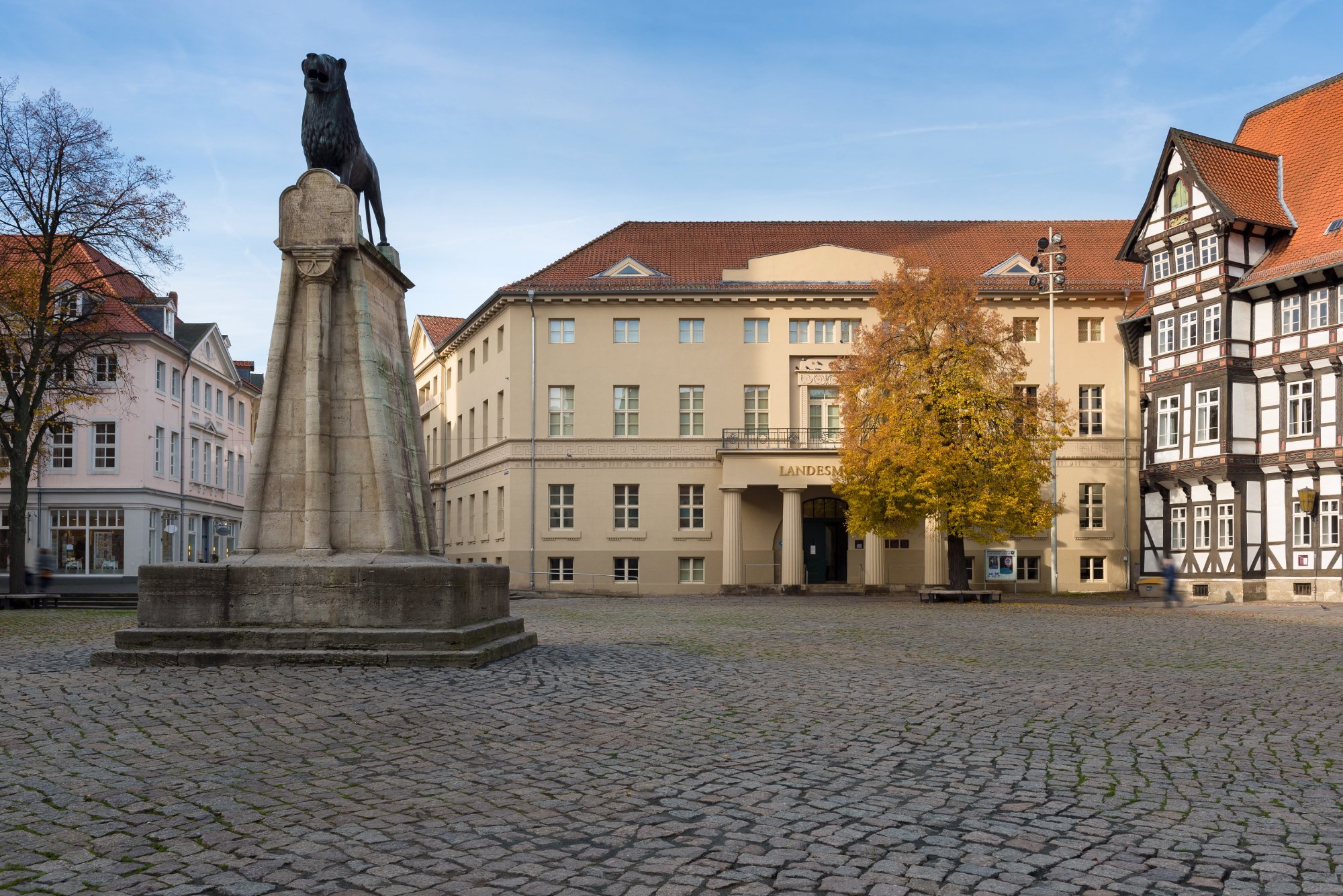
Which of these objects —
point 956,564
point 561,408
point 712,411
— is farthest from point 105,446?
point 956,564

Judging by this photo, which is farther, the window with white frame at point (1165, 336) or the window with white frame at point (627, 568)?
the window with white frame at point (627, 568)

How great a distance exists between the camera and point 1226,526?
39.4 metres

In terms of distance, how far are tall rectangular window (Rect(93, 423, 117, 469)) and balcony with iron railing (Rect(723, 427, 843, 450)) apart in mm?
28553

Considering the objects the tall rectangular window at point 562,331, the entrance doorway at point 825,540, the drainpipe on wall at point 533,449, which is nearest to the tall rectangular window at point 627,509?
the drainpipe on wall at point 533,449

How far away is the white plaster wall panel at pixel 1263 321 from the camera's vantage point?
38.6m

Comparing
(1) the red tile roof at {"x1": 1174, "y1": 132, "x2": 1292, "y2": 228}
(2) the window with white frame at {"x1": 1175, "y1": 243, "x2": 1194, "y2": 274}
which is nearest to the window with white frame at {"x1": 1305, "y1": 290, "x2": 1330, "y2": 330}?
(1) the red tile roof at {"x1": 1174, "y1": 132, "x2": 1292, "y2": 228}

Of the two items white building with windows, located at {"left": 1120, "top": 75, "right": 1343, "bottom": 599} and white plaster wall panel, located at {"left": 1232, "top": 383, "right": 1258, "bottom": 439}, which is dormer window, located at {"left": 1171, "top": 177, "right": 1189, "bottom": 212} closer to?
white building with windows, located at {"left": 1120, "top": 75, "right": 1343, "bottom": 599}

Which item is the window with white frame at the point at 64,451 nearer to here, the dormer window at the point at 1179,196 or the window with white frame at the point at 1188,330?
the window with white frame at the point at 1188,330

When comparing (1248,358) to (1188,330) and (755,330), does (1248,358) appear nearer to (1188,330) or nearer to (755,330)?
(1188,330)

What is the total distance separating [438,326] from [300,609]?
6286cm

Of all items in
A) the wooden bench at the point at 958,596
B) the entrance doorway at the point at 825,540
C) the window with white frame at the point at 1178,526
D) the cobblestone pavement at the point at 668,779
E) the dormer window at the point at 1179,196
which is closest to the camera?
the cobblestone pavement at the point at 668,779

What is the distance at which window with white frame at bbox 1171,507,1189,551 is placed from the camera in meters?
41.6

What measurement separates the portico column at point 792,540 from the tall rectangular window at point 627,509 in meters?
6.03

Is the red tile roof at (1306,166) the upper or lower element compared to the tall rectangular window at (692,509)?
upper
